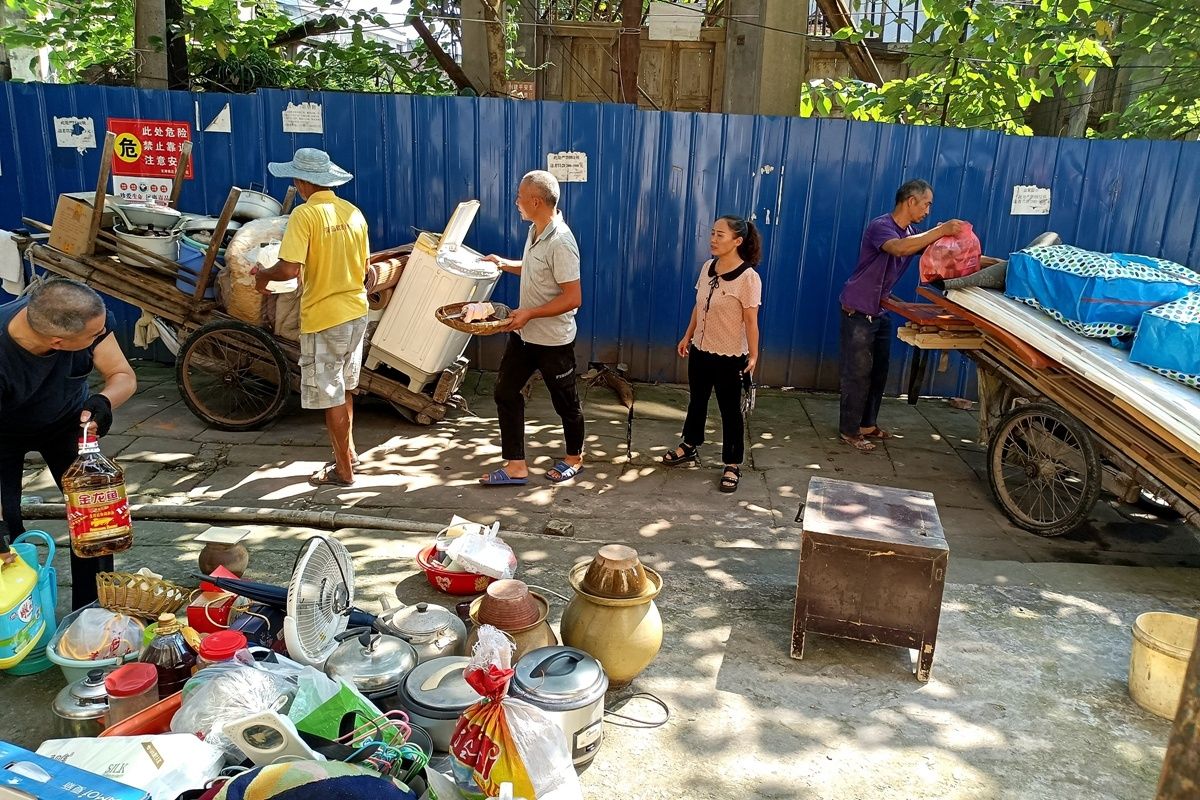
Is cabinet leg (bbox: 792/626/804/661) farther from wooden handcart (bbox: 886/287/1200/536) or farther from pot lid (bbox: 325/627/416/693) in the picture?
wooden handcart (bbox: 886/287/1200/536)

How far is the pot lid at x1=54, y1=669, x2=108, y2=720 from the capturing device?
2.92 metres

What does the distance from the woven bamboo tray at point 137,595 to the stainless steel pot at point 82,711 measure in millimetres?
542

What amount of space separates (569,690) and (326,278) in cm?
322

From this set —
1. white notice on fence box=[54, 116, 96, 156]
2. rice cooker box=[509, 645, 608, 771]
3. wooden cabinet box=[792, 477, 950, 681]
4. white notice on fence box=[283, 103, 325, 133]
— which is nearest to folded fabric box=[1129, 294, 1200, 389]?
wooden cabinet box=[792, 477, 950, 681]

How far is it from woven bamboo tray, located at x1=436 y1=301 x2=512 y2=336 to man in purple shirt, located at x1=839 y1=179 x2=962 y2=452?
105 inches

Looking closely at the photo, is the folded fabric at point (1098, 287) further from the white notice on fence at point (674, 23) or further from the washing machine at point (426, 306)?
the white notice on fence at point (674, 23)

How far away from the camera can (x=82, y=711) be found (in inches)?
115

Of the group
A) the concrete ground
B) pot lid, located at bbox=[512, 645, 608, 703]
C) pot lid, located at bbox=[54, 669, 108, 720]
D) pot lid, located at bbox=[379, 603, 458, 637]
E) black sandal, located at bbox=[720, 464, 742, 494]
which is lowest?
the concrete ground

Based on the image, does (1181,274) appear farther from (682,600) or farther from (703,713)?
(703,713)

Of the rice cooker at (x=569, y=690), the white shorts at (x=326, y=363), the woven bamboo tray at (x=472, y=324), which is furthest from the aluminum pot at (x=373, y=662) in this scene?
the woven bamboo tray at (x=472, y=324)

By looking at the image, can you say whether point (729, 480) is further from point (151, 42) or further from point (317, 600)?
point (151, 42)

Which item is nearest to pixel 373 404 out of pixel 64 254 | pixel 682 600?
pixel 64 254

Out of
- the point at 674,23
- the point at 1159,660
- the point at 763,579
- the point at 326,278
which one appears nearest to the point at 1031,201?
the point at 674,23

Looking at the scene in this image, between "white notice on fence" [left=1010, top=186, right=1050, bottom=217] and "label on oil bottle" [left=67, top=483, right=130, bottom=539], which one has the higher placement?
"white notice on fence" [left=1010, top=186, right=1050, bottom=217]
